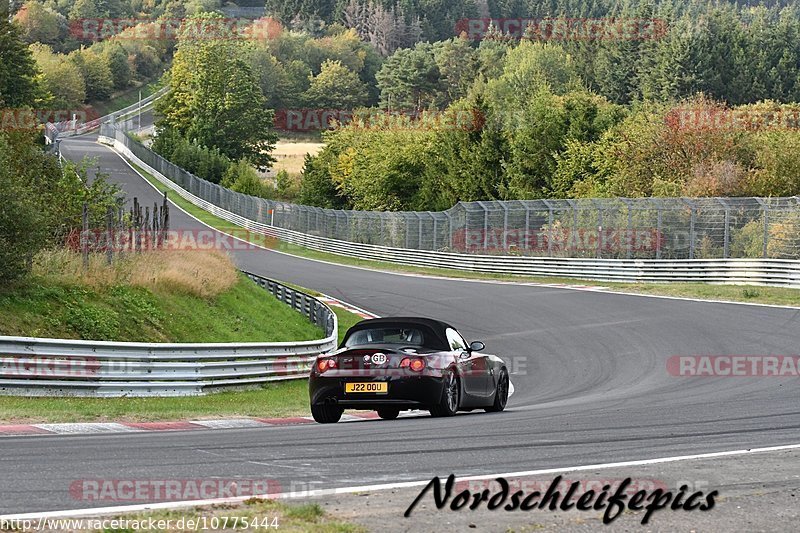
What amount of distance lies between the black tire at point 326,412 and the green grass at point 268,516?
6863mm

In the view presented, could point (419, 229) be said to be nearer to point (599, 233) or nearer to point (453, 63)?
point (599, 233)

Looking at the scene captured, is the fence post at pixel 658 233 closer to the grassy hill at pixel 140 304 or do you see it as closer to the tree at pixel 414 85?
the grassy hill at pixel 140 304

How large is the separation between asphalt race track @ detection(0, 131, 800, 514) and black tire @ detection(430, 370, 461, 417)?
9.8 inches

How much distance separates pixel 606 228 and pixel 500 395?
2800 cm

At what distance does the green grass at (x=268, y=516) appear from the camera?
6398 millimetres

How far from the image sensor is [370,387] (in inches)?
534

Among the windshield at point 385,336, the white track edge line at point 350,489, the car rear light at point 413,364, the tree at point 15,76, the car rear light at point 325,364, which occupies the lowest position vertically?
the car rear light at point 325,364

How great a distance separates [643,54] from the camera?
130375 millimetres

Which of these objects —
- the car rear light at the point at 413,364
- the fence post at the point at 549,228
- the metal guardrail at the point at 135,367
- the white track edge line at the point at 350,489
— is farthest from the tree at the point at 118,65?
the white track edge line at the point at 350,489

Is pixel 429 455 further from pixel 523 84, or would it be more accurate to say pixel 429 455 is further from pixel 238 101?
pixel 523 84

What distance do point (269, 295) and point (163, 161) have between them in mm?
71810

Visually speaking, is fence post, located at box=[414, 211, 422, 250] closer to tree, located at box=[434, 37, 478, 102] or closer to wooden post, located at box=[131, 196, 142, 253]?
wooden post, located at box=[131, 196, 142, 253]

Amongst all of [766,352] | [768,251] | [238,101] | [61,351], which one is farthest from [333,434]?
[238,101]

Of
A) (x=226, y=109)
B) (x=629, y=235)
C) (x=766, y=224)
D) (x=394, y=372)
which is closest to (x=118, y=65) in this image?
(x=226, y=109)
